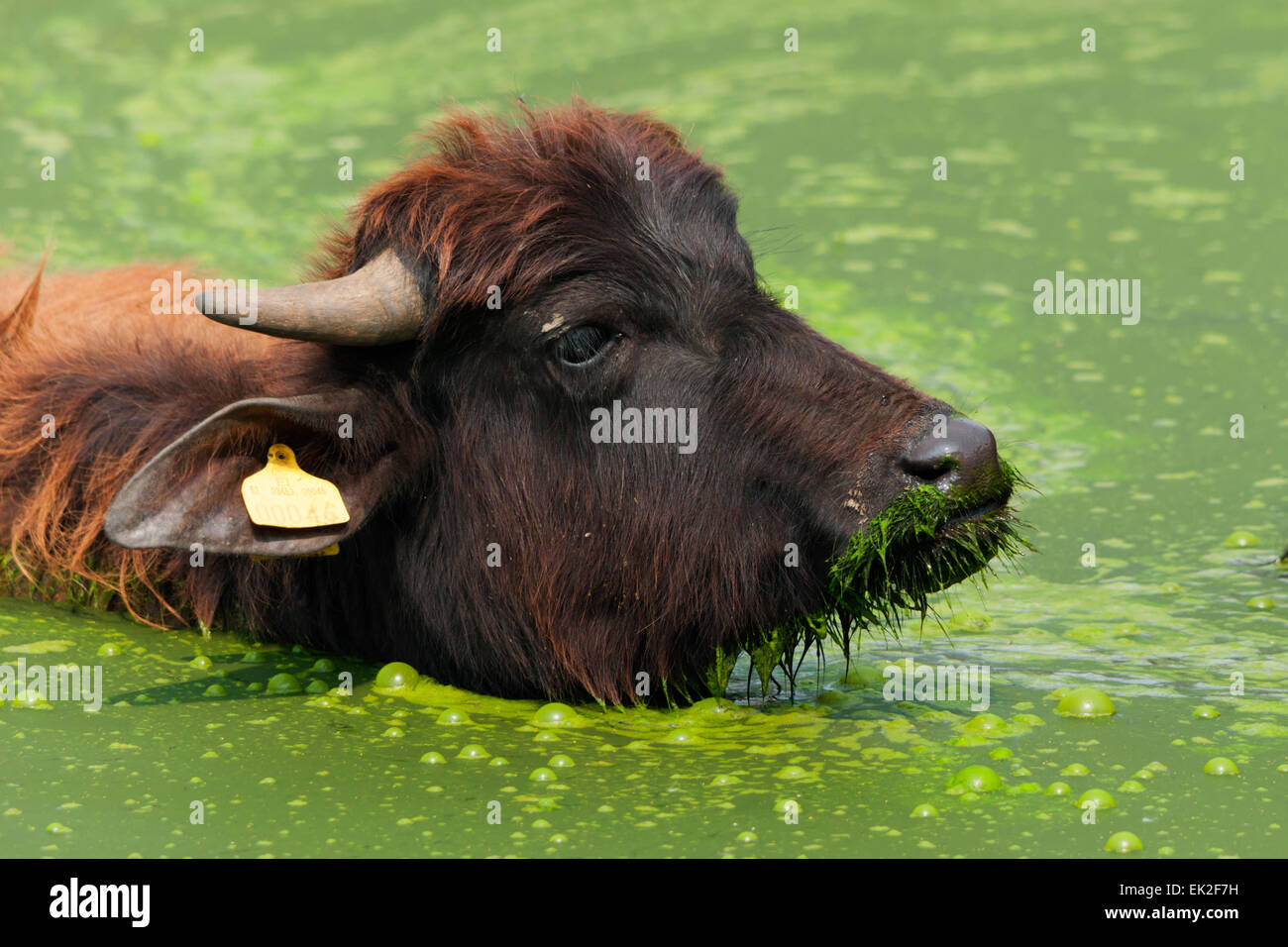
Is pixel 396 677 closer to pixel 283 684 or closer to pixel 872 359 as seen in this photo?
pixel 283 684

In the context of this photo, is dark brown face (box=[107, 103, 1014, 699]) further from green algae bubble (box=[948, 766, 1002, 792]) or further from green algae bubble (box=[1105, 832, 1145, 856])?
green algae bubble (box=[1105, 832, 1145, 856])

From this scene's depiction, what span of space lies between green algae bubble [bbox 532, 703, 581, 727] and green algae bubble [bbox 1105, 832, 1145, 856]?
1774 millimetres

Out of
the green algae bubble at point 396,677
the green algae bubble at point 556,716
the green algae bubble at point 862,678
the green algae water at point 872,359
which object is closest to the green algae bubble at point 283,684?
the green algae water at point 872,359

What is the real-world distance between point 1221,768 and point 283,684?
9.57 feet

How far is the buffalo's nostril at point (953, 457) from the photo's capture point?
4793 millimetres

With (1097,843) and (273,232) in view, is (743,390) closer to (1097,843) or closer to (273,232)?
(1097,843)

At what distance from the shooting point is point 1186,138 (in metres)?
11.9

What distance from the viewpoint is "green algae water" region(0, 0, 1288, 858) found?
171 inches

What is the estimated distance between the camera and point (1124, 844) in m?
3.98

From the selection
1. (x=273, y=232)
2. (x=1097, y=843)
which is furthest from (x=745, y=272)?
(x=273, y=232)

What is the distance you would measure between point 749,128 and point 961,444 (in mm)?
8123

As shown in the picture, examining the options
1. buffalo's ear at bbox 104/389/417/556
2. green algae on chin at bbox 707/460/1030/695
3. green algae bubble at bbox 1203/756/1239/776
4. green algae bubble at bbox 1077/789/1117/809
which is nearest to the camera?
green algae bubble at bbox 1077/789/1117/809

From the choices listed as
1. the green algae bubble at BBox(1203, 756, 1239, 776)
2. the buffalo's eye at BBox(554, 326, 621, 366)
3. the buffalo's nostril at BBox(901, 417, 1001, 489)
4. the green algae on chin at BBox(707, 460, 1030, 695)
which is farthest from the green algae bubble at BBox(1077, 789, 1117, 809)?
the buffalo's eye at BBox(554, 326, 621, 366)

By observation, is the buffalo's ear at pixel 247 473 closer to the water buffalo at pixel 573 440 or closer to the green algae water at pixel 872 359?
the water buffalo at pixel 573 440
